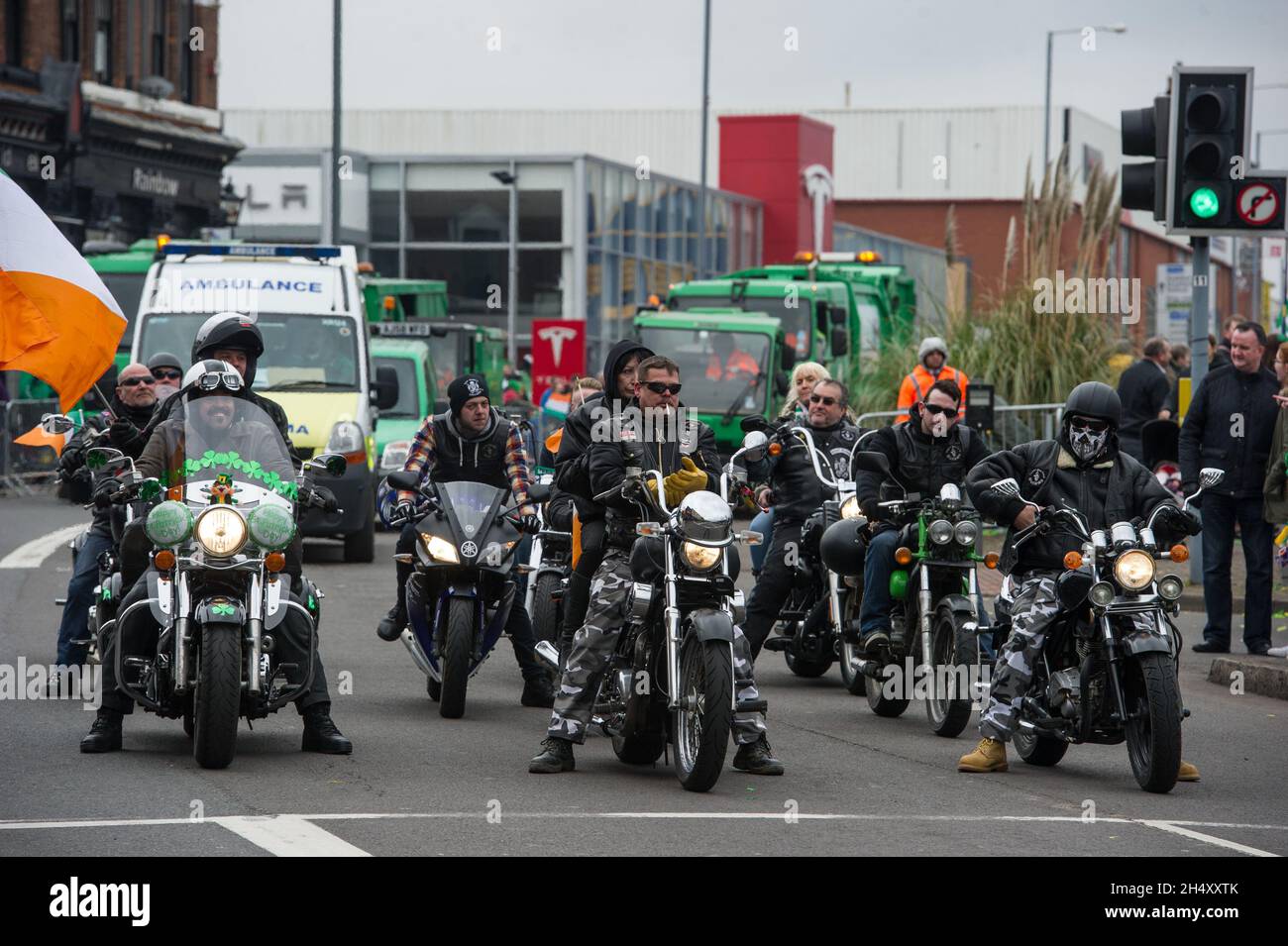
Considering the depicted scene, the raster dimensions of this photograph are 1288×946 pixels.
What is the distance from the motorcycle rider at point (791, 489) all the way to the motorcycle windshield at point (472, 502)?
1612 mm

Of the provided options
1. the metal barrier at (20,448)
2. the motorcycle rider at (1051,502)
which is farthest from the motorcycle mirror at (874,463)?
the metal barrier at (20,448)

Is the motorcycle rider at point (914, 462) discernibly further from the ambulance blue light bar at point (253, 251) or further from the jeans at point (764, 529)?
the ambulance blue light bar at point (253, 251)

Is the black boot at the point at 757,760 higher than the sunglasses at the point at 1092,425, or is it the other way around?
the sunglasses at the point at 1092,425

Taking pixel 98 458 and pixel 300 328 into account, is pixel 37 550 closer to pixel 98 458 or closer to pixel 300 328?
pixel 300 328

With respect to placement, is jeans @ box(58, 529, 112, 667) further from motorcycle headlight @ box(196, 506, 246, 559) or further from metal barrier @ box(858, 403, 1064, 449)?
metal barrier @ box(858, 403, 1064, 449)

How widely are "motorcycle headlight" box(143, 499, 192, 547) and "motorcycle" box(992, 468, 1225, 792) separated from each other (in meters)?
3.45

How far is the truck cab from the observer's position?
26.7 m

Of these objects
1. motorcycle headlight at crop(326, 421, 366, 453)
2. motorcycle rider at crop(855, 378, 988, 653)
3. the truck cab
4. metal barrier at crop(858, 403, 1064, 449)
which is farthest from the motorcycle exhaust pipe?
the truck cab

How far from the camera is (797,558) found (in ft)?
40.3

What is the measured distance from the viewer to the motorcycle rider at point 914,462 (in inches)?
438

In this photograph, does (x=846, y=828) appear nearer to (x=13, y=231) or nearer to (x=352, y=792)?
(x=352, y=792)

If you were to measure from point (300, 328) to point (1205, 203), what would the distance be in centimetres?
884

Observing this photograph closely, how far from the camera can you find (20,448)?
29203 millimetres

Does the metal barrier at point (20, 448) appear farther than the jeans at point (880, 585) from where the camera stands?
Yes
